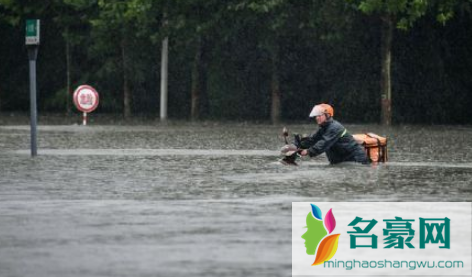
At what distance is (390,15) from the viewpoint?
46438 millimetres

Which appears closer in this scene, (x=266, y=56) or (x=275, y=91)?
(x=275, y=91)

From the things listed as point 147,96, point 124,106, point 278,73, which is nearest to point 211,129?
point 278,73

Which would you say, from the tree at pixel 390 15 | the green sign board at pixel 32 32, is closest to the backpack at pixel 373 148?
the green sign board at pixel 32 32

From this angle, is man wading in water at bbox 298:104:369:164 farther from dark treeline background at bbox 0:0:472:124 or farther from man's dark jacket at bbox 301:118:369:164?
dark treeline background at bbox 0:0:472:124

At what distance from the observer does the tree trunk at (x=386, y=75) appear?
4678cm

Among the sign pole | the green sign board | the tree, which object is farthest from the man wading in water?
the tree

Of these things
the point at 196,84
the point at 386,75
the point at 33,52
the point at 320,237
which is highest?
the point at 33,52

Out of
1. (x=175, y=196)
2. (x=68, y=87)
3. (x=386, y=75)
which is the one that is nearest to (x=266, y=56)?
(x=68, y=87)

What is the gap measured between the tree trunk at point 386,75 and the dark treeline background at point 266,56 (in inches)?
Result: 10.4

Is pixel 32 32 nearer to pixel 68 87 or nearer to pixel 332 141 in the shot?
pixel 332 141

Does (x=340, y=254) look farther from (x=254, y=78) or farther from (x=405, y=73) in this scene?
(x=254, y=78)

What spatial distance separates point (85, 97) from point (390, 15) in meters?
10.8

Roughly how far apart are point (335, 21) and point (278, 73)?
18.2 ft

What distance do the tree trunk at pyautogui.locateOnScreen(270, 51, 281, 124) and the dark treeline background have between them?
0.04 m
